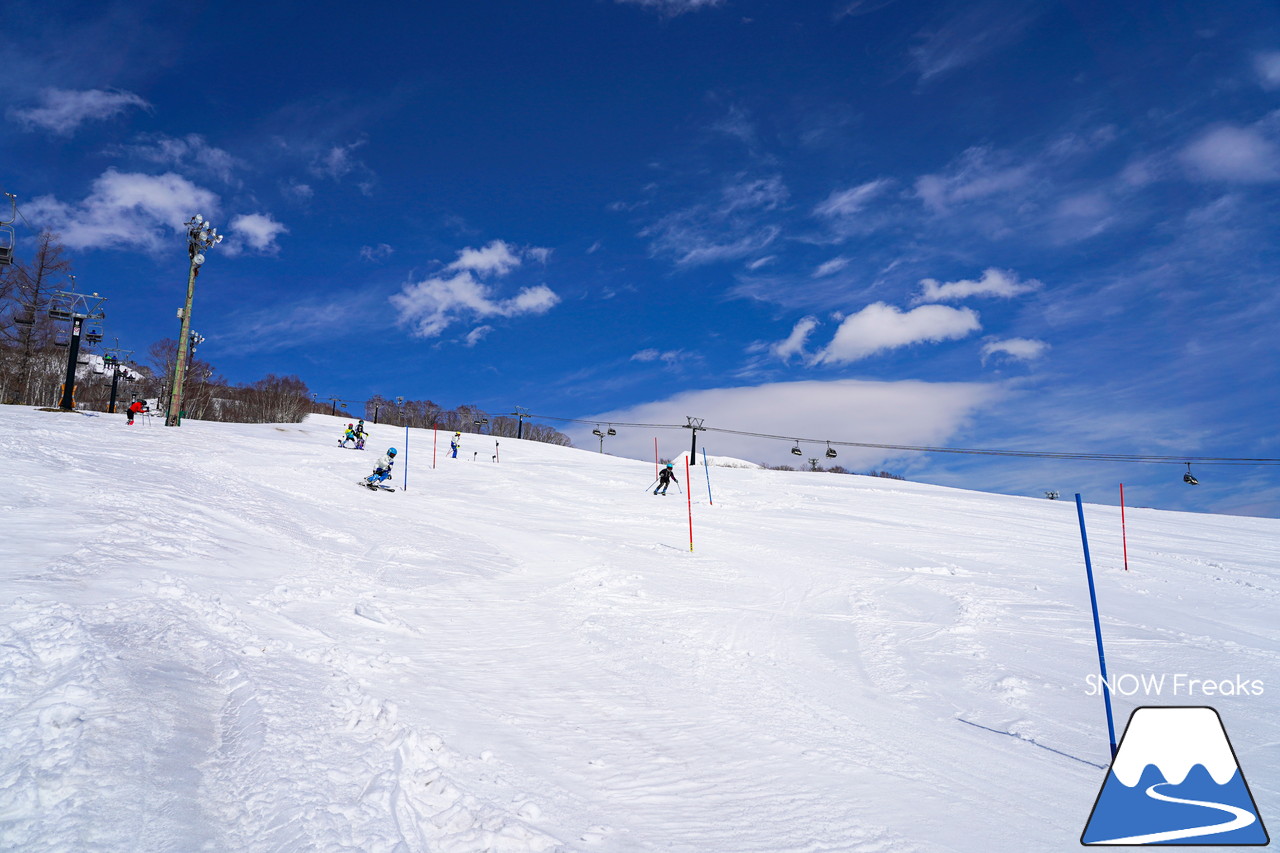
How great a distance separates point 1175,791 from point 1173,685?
480 cm

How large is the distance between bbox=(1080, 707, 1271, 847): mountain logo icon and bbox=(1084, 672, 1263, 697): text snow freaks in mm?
3503

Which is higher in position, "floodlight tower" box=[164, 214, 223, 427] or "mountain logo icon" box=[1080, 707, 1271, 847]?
"floodlight tower" box=[164, 214, 223, 427]

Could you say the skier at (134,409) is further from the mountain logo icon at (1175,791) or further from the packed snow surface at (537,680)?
the mountain logo icon at (1175,791)

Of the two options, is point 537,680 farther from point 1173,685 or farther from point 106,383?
point 106,383

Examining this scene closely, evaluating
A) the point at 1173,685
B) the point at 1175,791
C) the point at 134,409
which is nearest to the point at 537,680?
the point at 1175,791

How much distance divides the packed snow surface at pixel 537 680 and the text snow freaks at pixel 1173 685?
5 cm

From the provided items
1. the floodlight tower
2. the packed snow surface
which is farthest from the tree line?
the packed snow surface

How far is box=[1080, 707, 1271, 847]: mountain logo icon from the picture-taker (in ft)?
14.0

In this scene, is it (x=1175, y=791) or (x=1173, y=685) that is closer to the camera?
(x=1175, y=791)

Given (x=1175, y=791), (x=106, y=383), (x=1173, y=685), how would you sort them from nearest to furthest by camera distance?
(x=1175, y=791), (x=1173, y=685), (x=106, y=383)

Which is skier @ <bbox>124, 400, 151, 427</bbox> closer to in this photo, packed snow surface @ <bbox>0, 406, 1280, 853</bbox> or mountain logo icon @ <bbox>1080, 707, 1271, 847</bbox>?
packed snow surface @ <bbox>0, 406, 1280, 853</bbox>

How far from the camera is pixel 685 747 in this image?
5.64 meters

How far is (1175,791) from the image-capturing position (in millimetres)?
4348

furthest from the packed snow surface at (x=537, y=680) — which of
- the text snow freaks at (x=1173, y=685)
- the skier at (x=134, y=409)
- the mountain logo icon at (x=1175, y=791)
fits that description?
the skier at (x=134, y=409)
